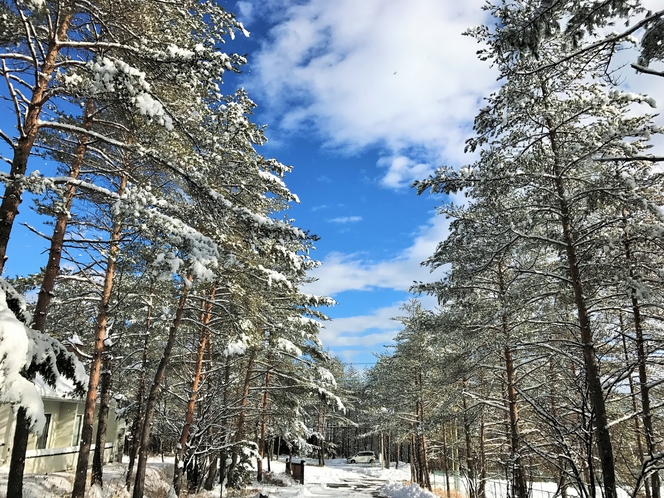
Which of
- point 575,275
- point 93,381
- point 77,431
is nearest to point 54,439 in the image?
point 77,431

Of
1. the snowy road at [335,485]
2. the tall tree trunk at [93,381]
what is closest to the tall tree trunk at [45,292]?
the tall tree trunk at [93,381]

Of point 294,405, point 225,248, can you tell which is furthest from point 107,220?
point 294,405

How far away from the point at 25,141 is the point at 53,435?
1673 centimetres

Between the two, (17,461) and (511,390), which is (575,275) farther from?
(17,461)

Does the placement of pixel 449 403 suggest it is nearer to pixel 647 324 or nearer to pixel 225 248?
pixel 647 324

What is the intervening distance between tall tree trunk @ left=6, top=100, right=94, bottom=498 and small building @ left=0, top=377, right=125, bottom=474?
8138 millimetres

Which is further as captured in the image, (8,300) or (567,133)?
(567,133)

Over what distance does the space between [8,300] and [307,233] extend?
392 cm

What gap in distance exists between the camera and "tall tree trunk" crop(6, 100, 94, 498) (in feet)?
18.7

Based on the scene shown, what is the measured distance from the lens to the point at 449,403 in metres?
14.0

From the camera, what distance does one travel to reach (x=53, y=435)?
56.7ft

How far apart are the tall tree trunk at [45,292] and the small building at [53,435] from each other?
814 centimetres

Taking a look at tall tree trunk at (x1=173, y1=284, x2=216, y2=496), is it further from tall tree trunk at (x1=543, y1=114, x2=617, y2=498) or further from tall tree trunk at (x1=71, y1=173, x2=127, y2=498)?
tall tree trunk at (x1=543, y1=114, x2=617, y2=498)

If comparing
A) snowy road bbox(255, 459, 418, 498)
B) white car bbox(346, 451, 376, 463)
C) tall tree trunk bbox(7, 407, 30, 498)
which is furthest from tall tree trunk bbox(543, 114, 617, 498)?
white car bbox(346, 451, 376, 463)
